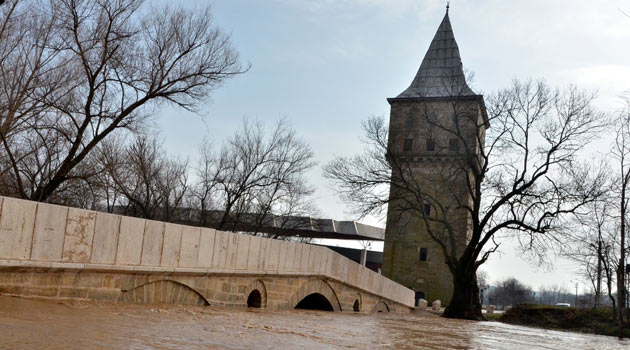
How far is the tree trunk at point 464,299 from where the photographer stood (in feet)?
94.7

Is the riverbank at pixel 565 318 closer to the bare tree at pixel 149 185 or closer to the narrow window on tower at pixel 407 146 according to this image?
the narrow window on tower at pixel 407 146

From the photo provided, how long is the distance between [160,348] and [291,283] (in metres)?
11.4

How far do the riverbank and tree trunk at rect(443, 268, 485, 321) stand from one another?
165 inches

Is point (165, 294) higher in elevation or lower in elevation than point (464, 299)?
lower

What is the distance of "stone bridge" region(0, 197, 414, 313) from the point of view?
28.2ft

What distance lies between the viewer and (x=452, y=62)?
5125 centimetres

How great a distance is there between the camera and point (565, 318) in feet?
104

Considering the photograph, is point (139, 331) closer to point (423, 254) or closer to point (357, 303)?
point (357, 303)

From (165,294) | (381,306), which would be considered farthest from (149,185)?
(165,294)

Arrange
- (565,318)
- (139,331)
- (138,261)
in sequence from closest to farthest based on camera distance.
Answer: (139,331) → (138,261) → (565,318)

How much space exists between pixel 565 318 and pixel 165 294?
25.1 metres


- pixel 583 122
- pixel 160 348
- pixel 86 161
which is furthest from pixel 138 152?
pixel 160 348

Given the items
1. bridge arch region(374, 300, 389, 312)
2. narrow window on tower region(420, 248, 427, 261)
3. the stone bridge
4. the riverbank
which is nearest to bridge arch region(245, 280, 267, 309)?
the stone bridge

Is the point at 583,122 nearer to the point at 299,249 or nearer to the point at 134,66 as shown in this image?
the point at 299,249
